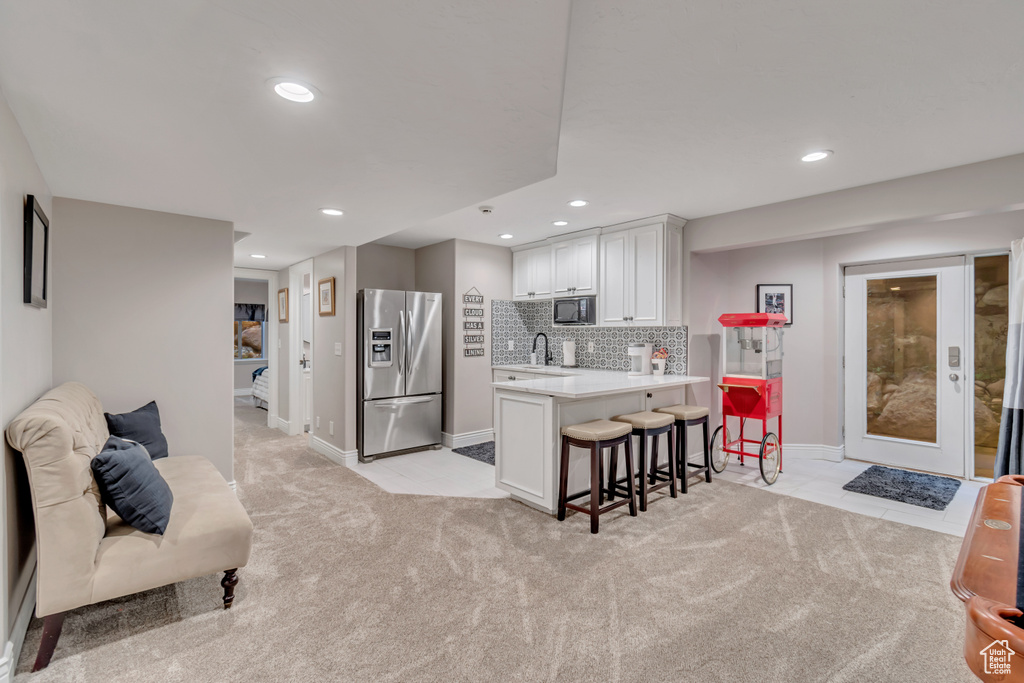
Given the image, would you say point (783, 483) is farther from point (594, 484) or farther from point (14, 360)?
point (14, 360)

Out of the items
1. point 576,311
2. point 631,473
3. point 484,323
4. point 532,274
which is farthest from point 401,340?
point 631,473

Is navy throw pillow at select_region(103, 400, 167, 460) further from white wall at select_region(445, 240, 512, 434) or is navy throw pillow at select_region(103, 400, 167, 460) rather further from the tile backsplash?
the tile backsplash

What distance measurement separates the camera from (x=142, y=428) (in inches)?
120

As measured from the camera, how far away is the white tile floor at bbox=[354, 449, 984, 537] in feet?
11.0

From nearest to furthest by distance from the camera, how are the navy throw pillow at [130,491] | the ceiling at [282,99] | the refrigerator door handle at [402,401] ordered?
the ceiling at [282,99] → the navy throw pillow at [130,491] → the refrigerator door handle at [402,401]

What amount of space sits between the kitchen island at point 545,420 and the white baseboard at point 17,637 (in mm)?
2603

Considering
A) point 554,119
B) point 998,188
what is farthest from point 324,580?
point 998,188

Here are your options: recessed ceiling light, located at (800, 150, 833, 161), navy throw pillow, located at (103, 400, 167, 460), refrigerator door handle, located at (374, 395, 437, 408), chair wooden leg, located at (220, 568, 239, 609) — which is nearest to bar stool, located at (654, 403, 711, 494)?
recessed ceiling light, located at (800, 150, 833, 161)

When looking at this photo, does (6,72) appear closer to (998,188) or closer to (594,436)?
(594,436)

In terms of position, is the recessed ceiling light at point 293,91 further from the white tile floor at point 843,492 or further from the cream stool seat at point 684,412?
the white tile floor at point 843,492

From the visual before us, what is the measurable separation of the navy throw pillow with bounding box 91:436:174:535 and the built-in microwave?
3.87 meters

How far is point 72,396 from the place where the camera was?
2500 mm

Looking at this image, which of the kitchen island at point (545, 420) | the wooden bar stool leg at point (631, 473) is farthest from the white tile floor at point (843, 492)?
the wooden bar stool leg at point (631, 473)

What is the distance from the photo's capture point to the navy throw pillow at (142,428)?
9.74 ft
